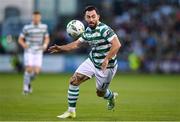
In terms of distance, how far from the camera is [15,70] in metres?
33.2

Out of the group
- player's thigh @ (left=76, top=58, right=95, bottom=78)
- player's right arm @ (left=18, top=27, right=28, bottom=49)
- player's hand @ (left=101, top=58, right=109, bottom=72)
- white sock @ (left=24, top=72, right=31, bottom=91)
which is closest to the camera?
player's hand @ (left=101, top=58, right=109, bottom=72)

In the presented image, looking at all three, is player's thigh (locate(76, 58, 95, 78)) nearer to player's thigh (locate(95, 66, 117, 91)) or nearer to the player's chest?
player's thigh (locate(95, 66, 117, 91))

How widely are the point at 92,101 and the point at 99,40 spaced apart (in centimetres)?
446

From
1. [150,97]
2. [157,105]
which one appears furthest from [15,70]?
[157,105]

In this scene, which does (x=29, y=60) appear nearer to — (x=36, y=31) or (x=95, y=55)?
(x=36, y=31)

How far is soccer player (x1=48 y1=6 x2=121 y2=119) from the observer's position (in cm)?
1391

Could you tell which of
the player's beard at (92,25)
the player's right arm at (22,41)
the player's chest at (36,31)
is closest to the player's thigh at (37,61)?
the player's right arm at (22,41)

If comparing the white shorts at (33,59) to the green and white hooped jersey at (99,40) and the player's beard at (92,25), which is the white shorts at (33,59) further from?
the player's beard at (92,25)

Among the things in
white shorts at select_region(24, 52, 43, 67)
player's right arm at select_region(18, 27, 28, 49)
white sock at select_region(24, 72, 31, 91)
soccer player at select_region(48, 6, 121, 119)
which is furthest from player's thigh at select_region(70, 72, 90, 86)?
white shorts at select_region(24, 52, 43, 67)

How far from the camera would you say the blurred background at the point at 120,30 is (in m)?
33.5

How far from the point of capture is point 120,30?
115 feet

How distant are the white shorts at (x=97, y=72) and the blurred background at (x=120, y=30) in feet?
60.9

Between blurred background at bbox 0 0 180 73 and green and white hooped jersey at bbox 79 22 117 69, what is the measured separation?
1877 centimetres

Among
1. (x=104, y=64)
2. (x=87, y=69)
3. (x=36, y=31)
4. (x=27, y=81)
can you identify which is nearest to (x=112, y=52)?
(x=104, y=64)
